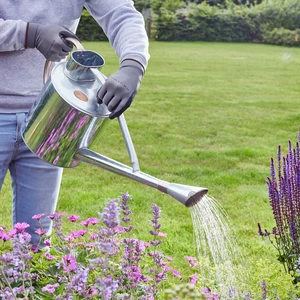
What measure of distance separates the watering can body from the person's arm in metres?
0.06

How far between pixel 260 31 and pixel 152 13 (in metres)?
5.53

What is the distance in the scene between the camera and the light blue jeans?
6.30 ft

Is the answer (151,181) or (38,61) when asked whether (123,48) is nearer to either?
(38,61)

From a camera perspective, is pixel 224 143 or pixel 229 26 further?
pixel 229 26

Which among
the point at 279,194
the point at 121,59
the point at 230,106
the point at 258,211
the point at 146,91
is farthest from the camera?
the point at 146,91

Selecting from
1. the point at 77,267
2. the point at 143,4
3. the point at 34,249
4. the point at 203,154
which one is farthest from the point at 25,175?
the point at 143,4

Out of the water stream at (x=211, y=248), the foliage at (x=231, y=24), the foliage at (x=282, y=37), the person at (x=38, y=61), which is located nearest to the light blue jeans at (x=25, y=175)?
the person at (x=38, y=61)

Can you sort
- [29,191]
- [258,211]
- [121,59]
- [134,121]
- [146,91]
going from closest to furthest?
[121,59] → [29,191] → [258,211] → [134,121] → [146,91]

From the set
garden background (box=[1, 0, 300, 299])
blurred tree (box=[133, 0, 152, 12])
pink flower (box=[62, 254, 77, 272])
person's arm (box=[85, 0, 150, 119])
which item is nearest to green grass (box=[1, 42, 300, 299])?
garden background (box=[1, 0, 300, 299])

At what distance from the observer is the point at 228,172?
5086 millimetres

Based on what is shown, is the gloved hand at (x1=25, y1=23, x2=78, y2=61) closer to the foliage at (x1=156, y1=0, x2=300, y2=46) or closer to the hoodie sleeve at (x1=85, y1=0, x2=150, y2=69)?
the hoodie sleeve at (x1=85, y1=0, x2=150, y2=69)

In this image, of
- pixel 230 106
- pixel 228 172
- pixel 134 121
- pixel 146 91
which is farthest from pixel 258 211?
pixel 146 91

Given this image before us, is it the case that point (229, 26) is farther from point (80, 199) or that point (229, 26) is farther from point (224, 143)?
point (80, 199)

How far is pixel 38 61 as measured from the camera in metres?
1.94
